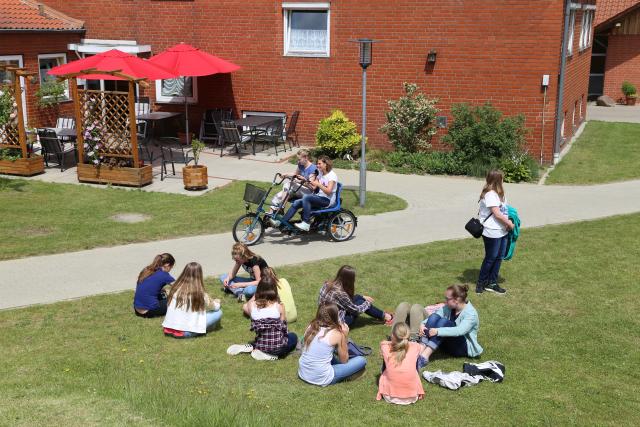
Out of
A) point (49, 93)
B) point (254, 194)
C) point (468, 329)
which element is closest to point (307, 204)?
point (254, 194)

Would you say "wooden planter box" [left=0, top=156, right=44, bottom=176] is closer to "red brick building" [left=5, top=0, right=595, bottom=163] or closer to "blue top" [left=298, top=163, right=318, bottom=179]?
"red brick building" [left=5, top=0, right=595, bottom=163]

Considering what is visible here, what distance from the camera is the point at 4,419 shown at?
6250 millimetres

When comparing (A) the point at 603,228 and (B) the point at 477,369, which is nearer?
(B) the point at 477,369

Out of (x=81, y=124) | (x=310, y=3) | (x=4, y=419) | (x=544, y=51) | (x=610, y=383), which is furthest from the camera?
(x=310, y=3)

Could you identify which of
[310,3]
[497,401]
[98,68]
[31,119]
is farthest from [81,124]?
[497,401]

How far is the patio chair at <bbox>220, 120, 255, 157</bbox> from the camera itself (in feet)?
63.9

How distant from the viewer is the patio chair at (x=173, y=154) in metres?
17.3

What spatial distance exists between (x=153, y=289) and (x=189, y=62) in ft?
35.6

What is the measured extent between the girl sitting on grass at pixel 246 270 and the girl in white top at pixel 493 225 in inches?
116

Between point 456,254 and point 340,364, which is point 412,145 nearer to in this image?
point 456,254

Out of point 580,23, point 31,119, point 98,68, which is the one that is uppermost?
point 580,23

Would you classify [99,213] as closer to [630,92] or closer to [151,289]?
[151,289]

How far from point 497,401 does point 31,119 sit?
55.4 ft

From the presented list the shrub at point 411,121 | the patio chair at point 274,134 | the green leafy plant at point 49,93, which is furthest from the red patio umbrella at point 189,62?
the shrub at point 411,121
